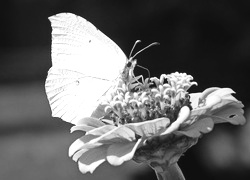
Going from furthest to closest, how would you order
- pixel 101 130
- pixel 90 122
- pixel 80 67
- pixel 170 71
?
1. pixel 170 71
2. pixel 80 67
3. pixel 90 122
4. pixel 101 130

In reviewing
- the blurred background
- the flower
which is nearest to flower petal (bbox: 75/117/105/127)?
the flower

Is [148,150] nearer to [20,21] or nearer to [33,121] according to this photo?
[33,121]

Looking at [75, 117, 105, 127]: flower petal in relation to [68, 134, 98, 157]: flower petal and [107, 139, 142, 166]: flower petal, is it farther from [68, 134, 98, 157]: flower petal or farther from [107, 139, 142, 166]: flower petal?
[107, 139, 142, 166]: flower petal

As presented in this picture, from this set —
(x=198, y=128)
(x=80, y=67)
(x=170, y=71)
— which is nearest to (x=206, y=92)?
(x=198, y=128)

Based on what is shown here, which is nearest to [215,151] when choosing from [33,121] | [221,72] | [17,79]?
[221,72]

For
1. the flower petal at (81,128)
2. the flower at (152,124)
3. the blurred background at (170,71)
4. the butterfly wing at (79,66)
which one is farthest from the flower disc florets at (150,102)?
the blurred background at (170,71)

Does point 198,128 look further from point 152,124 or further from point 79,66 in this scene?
point 79,66

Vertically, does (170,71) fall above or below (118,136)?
below
